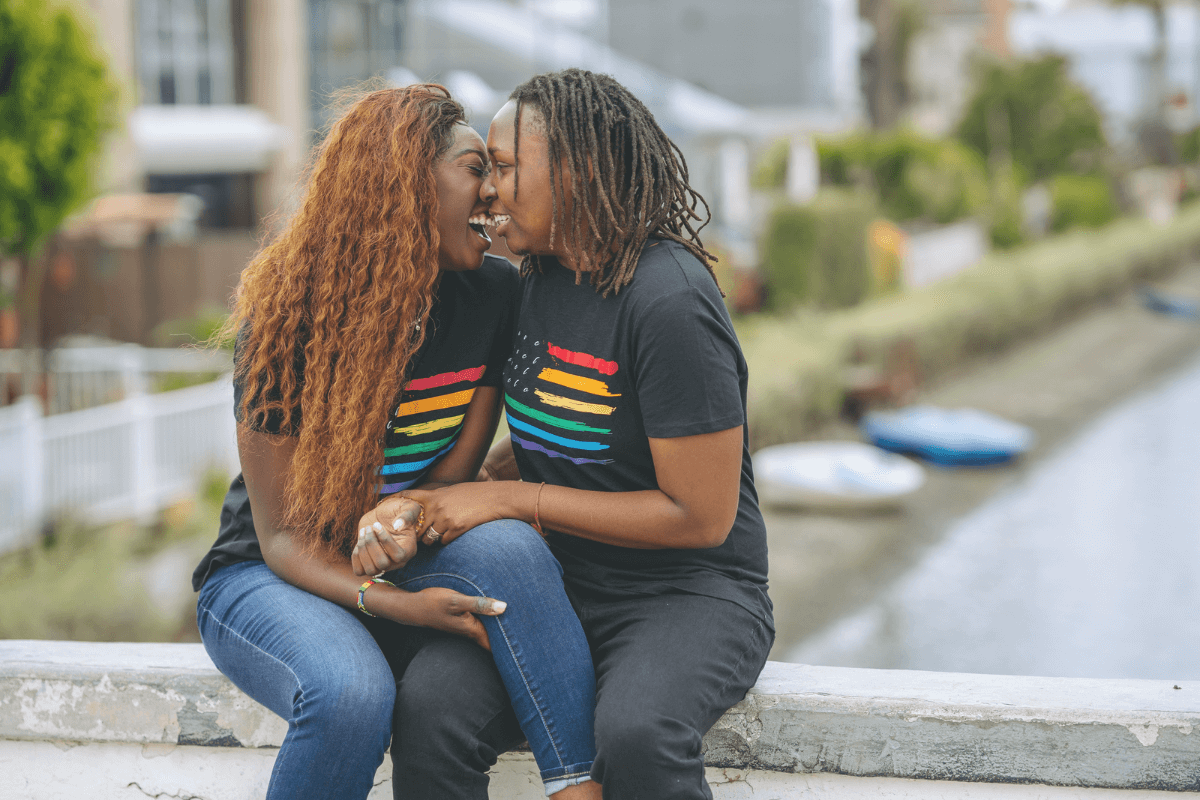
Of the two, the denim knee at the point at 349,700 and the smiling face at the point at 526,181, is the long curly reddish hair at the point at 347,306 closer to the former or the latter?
the smiling face at the point at 526,181

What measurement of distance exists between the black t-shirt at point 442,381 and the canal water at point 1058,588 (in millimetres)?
6121

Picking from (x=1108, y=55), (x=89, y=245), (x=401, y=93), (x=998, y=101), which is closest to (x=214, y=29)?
(x=89, y=245)

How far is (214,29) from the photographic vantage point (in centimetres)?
1797

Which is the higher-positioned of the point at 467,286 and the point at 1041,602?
the point at 467,286

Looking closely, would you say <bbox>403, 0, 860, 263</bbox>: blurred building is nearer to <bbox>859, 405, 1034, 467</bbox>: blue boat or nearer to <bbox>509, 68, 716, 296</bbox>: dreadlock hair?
<bbox>859, 405, 1034, 467</bbox>: blue boat

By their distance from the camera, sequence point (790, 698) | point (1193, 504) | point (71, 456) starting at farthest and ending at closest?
point (1193, 504) → point (71, 456) → point (790, 698)

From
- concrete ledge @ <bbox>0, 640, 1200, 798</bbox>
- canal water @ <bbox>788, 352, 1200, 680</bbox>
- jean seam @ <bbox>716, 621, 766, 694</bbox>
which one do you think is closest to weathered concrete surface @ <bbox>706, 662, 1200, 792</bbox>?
concrete ledge @ <bbox>0, 640, 1200, 798</bbox>

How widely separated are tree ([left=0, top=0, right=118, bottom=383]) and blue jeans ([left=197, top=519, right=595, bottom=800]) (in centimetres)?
621

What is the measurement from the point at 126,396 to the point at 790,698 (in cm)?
796

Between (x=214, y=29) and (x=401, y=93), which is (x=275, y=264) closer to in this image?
(x=401, y=93)

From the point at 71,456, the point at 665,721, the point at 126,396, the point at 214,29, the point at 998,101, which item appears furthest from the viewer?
the point at 998,101

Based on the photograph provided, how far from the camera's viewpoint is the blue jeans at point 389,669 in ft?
6.36

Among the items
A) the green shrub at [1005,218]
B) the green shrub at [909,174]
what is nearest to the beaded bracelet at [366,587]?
the green shrub at [909,174]

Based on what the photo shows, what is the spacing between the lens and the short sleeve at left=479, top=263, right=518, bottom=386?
7.61 feet
